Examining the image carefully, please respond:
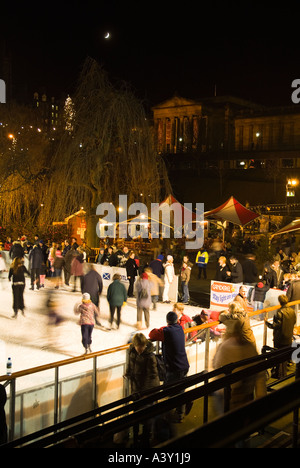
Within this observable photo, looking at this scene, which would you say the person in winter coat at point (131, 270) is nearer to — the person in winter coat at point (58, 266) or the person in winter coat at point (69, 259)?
the person in winter coat at point (69, 259)

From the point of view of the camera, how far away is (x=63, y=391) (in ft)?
18.5

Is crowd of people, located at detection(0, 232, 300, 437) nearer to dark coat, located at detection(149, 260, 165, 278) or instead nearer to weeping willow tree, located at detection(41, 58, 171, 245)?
dark coat, located at detection(149, 260, 165, 278)

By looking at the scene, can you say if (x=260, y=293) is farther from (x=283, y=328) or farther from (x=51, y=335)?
(x=51, y=335)

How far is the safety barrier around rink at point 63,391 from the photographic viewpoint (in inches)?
Result: 208

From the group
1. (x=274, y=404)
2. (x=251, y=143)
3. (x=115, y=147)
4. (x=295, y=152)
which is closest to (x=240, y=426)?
(x=274, y=404)

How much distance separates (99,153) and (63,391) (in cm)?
1534

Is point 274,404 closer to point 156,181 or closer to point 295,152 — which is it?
point 156,181

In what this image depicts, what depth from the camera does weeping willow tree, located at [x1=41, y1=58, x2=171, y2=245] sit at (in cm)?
1955

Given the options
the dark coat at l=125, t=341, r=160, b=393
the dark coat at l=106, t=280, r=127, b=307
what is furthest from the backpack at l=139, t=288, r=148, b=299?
the dark coat at l=125, t=341, r=160, b=393

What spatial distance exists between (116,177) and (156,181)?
6.09 feet

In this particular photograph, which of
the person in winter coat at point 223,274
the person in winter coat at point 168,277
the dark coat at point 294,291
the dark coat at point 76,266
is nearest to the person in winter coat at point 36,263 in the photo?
the dark coat at point 76,266

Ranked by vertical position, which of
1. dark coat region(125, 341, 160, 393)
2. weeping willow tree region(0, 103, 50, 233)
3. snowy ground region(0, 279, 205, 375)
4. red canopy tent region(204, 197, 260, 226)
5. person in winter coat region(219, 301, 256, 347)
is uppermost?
weeping willow tree region(0, 103, 50, 233)

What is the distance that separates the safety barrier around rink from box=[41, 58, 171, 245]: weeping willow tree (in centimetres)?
1452

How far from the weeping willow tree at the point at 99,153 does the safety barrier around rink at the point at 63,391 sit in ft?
47.6
